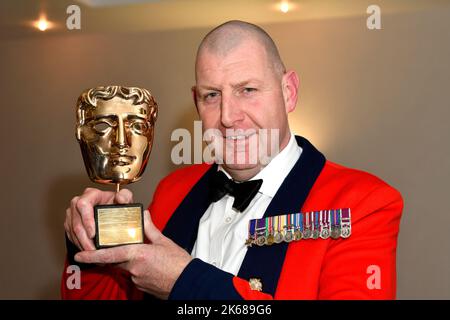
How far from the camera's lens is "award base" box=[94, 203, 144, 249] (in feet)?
4.67

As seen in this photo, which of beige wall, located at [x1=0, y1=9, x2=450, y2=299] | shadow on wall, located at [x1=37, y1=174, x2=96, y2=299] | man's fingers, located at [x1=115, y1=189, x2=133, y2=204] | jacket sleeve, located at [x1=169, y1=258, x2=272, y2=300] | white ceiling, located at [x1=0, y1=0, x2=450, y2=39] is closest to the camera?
jacket sleeve, located at [x1=169, y1=258, x2=272, y2=300]

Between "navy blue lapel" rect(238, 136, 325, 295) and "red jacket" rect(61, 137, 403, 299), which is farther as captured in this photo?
"navy blue lapel" rect(238, 136, 325, 295)

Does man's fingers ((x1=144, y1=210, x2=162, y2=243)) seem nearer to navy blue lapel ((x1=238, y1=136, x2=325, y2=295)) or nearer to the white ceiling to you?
navy blue lapel ((x1=238, y1=136, x2=325, y2=295))

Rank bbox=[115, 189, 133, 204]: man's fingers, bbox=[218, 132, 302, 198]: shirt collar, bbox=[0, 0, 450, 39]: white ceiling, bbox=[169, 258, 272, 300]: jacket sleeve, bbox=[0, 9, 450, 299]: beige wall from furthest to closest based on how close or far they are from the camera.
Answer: bbox=[0, 0, 450, 39]: white ceiling
bbox=[0, 9, 450, 299]: beige wall
bbox=[218, 132, 302, 198]: shirt collar
bbox=[115, 189, 133, 204]: man's fingers
bbox=[169, 258, 272, 300]: jacket sleeve

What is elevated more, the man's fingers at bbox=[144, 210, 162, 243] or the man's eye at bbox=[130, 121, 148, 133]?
the man's eye at bbox=[130, 121, 148, 133]

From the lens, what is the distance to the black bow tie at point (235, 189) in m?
1.78

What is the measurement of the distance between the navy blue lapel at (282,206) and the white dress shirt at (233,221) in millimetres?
48

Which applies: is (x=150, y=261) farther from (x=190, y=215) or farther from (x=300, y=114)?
(x=300, y=114)

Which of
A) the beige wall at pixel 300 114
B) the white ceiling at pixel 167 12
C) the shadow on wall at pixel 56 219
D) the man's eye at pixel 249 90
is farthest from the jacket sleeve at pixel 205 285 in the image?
the shadow on wall at pixel 56 219

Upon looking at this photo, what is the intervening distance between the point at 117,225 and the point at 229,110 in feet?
1.55

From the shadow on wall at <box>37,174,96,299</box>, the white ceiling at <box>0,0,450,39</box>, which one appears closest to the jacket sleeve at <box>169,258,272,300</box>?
the white ceiling at <box>0,0,450,39</box>

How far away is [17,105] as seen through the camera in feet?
13.3

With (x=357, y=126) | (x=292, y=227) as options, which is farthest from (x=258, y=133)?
(x=357, y=126)
